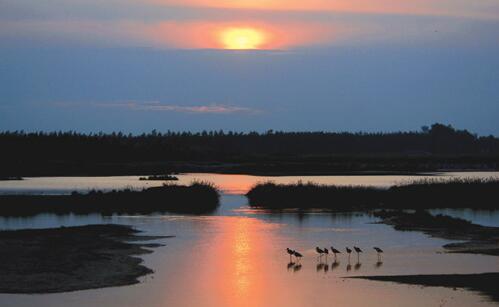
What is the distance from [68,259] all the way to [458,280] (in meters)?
12.2

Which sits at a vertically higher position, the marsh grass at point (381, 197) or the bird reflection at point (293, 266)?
the marsh grass at point (381, 197)

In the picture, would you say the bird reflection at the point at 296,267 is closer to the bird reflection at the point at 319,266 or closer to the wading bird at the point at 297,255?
the bird reflection at the point at 319,266

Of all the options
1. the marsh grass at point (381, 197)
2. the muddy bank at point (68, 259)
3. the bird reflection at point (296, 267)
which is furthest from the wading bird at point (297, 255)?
the marsh grass at point (381, 197)

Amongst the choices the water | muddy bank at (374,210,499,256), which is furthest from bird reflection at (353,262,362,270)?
muddy bank at (374,210,499,256)

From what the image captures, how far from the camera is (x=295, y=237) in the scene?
1578 inches

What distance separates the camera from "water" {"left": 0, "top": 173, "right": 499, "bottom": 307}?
81.6 ft

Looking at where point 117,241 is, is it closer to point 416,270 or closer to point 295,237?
point 295,237

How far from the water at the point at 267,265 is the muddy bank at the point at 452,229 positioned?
3.24 ft

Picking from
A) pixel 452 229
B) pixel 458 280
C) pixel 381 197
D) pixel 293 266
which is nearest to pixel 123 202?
pixel 381 197

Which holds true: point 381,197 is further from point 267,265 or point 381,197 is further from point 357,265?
point 267,265

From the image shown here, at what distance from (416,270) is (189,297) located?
8140mm

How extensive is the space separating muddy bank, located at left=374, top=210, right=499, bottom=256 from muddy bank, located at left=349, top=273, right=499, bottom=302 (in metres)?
5.66

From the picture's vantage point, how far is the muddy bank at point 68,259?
26.8 m

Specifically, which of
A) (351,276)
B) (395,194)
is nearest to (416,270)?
(351,276)
